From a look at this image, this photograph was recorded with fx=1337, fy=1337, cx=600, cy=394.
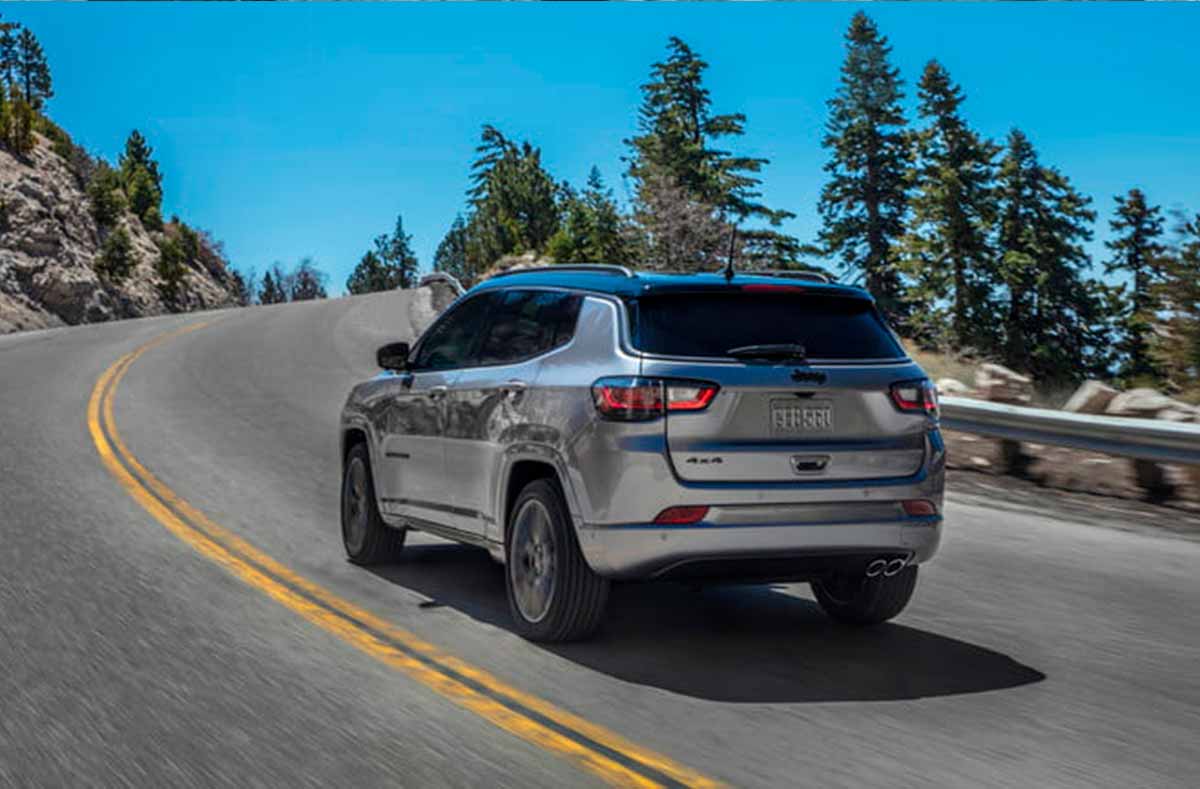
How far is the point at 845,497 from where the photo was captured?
586 cm

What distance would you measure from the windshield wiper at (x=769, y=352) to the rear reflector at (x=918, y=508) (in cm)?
81

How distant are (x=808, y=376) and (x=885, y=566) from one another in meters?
0.95

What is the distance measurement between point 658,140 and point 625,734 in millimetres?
74643

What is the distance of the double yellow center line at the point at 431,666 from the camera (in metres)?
4.49

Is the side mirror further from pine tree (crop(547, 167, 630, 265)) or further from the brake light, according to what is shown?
pine tree (crop(547, 167, 630, 265))

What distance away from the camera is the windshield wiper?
5.88 meters

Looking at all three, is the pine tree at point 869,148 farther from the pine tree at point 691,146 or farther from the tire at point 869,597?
the tire at point 869,597

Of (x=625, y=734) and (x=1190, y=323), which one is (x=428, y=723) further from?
(x=1190, y=323)

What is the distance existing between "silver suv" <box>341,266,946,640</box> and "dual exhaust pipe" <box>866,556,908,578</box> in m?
0.01

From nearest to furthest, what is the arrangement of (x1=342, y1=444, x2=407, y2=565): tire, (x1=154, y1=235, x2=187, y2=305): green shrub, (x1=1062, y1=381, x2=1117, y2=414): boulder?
(x1=342, y1=444, x2=407, y2=565): tire → (x1=1062, y1=381, x2=1117, y2=414): boulder → (x1=154, y1=235, x2=187, y2=305): green shrub

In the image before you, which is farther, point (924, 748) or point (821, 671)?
point (821, 671)

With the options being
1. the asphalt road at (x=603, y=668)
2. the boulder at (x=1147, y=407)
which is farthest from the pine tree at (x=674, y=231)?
the asphalt road at (x=603, y=668)

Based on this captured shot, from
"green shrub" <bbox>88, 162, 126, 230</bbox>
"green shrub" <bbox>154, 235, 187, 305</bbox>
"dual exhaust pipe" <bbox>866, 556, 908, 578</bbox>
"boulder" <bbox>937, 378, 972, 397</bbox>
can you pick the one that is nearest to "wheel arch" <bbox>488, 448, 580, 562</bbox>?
"dual exhaust pipe" <bbox>866, 556, 908, 578</bbox>

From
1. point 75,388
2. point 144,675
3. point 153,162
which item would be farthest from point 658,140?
point 144,675
